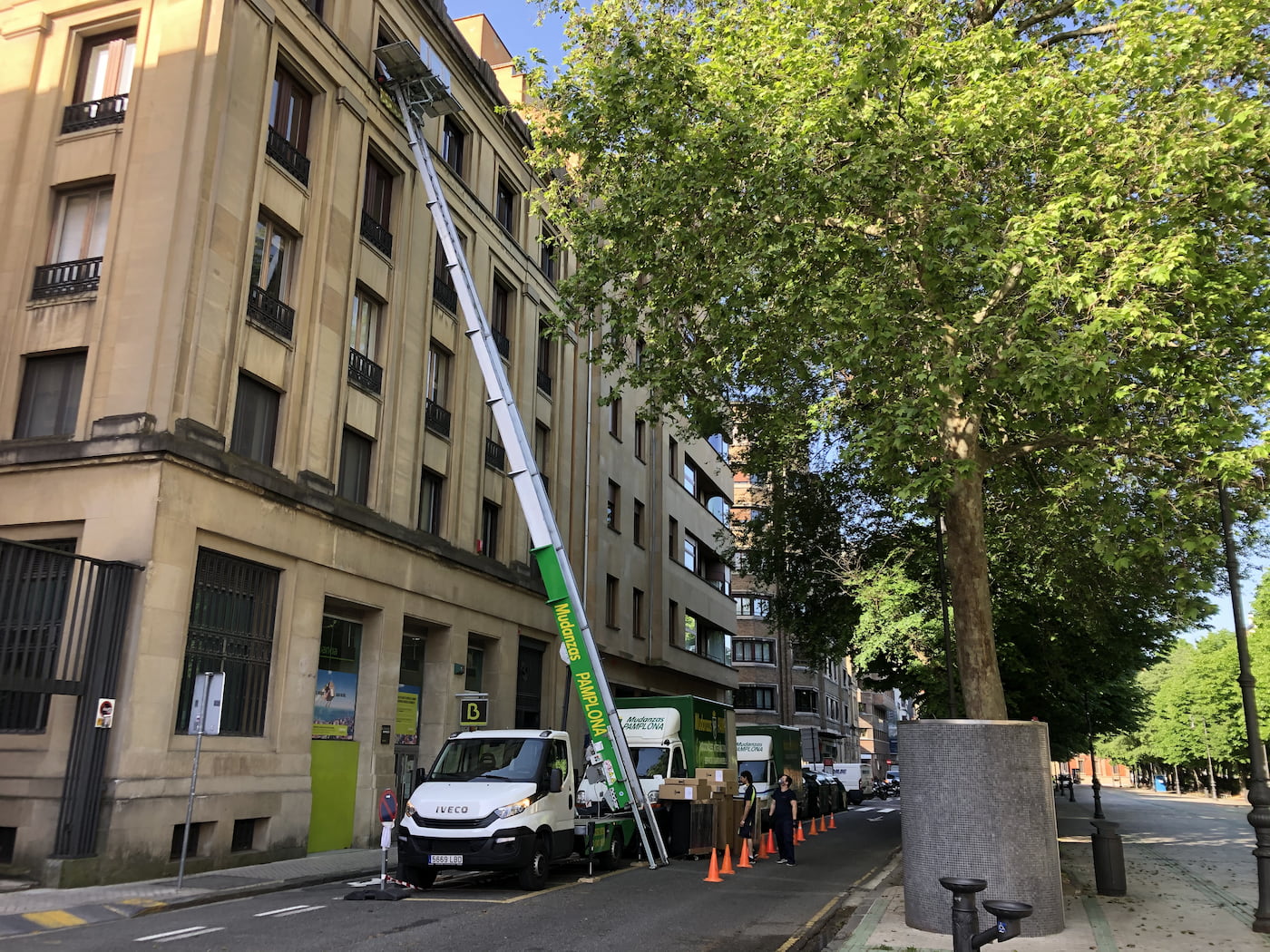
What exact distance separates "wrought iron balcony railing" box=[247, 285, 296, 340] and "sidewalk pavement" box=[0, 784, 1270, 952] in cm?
926

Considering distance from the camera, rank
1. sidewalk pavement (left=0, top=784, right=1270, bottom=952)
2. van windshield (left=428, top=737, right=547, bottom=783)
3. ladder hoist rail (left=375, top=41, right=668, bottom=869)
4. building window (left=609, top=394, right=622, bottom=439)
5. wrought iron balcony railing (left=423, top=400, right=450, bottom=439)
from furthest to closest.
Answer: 1. building window (left=609, top=394, right=622, bottom=439)
2. wrought iron balcony railing (left=423, top=400, right=450, bottom=439)
3. ladder hoist rail (left=375, top=41, right=668, bottom=869)
4. van windshield (left=428, top=737, right=547, bottom=783)
5. sidewalk pavement (left=0, top=784, right=1270, bottom=952)

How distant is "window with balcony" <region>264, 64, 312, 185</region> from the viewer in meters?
18.5

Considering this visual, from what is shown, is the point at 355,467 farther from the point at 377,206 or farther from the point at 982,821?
the point at 982,821

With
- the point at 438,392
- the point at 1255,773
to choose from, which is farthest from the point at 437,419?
the point at 1255,773

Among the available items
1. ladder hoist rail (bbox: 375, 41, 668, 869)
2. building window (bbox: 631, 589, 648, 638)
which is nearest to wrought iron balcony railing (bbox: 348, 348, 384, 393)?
ladder hoist rail (bbox: 375, 41, 668, 869)

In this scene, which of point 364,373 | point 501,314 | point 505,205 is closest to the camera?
point 364,373

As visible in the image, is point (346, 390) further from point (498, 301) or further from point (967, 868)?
point (967, 868)

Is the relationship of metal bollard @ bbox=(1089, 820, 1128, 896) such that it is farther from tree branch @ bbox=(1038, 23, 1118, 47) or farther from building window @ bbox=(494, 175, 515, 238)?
building window @ bbox=(494, 175, 515, 238)

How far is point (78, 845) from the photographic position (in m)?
12.9

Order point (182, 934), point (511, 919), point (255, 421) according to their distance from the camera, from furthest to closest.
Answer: point (255, 421)
point (511, 919)
point (182, 934)

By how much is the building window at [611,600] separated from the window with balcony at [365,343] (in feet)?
45.8

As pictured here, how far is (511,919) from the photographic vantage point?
10.4 m

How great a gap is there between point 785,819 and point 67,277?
15525 mm

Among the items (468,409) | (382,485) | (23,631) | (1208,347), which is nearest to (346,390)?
(382,485)
